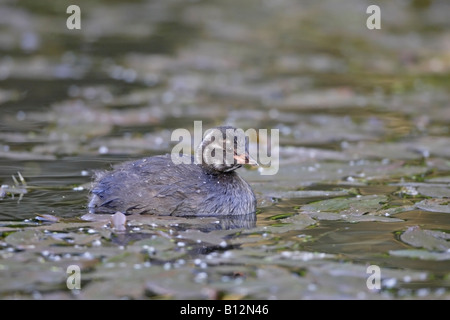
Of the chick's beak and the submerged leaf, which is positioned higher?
the chick's beak

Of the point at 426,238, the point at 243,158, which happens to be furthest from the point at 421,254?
the point at 243,158

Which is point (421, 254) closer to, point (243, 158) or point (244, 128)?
point (243, 158)

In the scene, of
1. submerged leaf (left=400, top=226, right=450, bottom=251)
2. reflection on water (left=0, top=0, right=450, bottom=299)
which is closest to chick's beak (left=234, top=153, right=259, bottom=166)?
reflection on water (left=0, top=0, right=450, bottom=299)

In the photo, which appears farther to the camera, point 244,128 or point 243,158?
point 244,128

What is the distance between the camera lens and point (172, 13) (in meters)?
20.8

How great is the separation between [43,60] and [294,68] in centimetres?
513

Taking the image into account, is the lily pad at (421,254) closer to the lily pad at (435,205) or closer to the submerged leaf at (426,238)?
the submerged leaf at (426,238)

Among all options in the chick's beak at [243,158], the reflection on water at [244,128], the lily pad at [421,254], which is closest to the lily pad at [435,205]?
the reflection on water at [244,128]

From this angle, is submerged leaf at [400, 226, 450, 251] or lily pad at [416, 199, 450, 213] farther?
lily pad at [416, 199, 450, 213]

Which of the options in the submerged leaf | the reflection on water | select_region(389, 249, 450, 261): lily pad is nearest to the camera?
the reflection on water

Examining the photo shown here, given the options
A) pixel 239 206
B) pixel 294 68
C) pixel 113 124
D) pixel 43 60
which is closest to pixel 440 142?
pixel 239 206

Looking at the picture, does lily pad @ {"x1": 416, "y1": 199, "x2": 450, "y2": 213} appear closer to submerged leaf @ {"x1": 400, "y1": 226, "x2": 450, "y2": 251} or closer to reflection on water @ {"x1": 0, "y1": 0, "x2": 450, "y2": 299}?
reflection on water @ {"x1": 0, "y1": 0, "x2": 450, "y2": 299}

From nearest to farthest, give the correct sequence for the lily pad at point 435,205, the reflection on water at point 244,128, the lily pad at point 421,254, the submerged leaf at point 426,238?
the reflection on water at point 244,128, the lily pad at point 421,254, the submerged leaf at point 426,238, the lily pad at point 435,205
